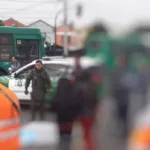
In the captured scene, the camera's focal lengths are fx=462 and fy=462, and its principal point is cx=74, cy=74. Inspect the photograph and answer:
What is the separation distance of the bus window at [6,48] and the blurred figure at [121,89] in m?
14.7

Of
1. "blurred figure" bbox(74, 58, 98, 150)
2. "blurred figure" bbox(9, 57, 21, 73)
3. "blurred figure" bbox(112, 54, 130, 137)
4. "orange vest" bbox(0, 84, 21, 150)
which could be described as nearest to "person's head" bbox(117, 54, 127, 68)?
"blurred figure" bbox(112, 54, 130, 137)

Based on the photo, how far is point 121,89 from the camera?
4.28 ft

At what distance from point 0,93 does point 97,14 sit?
1.18 meters

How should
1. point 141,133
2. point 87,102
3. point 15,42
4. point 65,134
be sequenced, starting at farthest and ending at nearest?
point 15,42 → point 65,134 → point 87,102 → point 141,133

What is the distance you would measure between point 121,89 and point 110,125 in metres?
0.11

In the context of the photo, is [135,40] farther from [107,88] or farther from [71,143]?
[71,143]

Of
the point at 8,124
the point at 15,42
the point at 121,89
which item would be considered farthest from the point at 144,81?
the point at 15,42

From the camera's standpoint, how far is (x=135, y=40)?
48.8 inches

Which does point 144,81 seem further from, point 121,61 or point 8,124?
point 8,124

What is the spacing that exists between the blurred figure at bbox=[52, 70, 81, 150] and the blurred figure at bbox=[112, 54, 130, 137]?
7.2 inches

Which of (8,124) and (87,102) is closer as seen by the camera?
(87,102)

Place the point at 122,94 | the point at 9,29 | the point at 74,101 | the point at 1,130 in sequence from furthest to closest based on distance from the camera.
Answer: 1. the point at 9,29
2. the point at 1,130
3. the point at 74,101
4. the point at 122,94

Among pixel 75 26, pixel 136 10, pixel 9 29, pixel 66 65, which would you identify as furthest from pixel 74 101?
pixel 9 29

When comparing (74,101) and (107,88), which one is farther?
(74,101)
